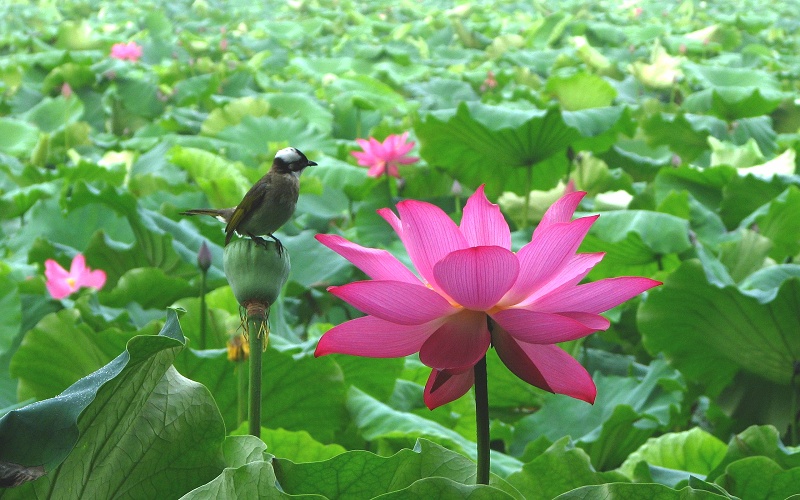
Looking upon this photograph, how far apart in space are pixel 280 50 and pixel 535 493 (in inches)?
197

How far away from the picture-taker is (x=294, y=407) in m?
1.12

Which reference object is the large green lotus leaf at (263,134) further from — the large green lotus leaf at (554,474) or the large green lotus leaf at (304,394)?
the large green lotus leaf at (554,474)

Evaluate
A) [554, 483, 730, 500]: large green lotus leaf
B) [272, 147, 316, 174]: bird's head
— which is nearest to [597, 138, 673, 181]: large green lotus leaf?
[272, 147, 316, 174]: bird's head

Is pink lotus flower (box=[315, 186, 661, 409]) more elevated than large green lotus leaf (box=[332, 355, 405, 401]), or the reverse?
pink lotus flower (box=[315, 186, 661, 409])

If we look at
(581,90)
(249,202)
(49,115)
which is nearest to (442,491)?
(249,202)

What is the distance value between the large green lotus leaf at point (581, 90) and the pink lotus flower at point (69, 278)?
1.88 metres

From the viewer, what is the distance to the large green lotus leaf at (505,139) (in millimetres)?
1992

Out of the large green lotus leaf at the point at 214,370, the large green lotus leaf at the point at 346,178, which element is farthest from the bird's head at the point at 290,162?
the large green lotus leaf at the point at 346,178

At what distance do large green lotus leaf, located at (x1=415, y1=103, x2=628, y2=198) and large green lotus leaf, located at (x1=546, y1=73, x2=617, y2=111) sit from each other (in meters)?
0.68

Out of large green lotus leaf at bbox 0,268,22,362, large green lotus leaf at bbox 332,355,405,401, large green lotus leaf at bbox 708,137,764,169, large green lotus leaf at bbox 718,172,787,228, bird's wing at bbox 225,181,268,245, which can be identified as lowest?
large green lotus leaf at bbox 708,137,764,169

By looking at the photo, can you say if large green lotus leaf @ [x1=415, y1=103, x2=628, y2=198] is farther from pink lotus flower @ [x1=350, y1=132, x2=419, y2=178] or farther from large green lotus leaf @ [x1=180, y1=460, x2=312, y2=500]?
large green lotus leaf @ [x1=180, y1=460, x2=312, y2=500]

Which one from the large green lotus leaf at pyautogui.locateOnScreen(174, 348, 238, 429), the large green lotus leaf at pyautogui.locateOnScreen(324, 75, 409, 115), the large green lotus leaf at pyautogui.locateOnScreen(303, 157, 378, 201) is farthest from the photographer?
the large green lotus leaf at pyautogui.locateOnScreen(324, 75, 409, 115)

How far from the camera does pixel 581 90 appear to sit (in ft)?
9.78

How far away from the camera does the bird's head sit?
69 centimetres
